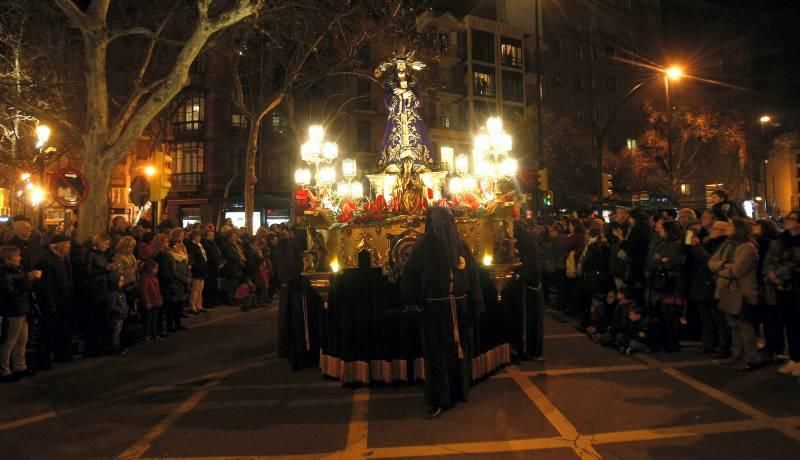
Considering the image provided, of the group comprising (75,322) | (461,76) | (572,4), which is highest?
(572,4)

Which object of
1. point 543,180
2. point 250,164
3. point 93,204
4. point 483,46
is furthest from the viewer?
point 483,46

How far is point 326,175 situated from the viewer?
354 inches

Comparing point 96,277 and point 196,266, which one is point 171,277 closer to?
point 96,277

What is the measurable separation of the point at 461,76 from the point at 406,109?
42.0m

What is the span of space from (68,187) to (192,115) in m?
32.4

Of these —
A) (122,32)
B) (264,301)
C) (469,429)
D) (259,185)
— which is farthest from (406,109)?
(259,185)

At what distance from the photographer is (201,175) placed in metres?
39.7

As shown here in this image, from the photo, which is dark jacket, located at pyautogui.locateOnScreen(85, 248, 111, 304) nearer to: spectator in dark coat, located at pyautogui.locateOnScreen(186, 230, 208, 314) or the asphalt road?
the asphalt road

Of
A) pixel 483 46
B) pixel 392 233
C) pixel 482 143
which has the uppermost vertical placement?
pixel 483 46

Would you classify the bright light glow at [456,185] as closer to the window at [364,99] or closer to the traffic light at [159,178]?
the traffic light at [159,178]

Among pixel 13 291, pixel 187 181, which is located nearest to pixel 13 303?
pixel 13 291

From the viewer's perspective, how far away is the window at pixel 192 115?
4006 cm

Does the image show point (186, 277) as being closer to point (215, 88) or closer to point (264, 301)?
point (264, 301)

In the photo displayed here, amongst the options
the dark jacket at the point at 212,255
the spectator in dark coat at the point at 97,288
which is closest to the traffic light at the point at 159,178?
the dark jacket at the point at 212,255
